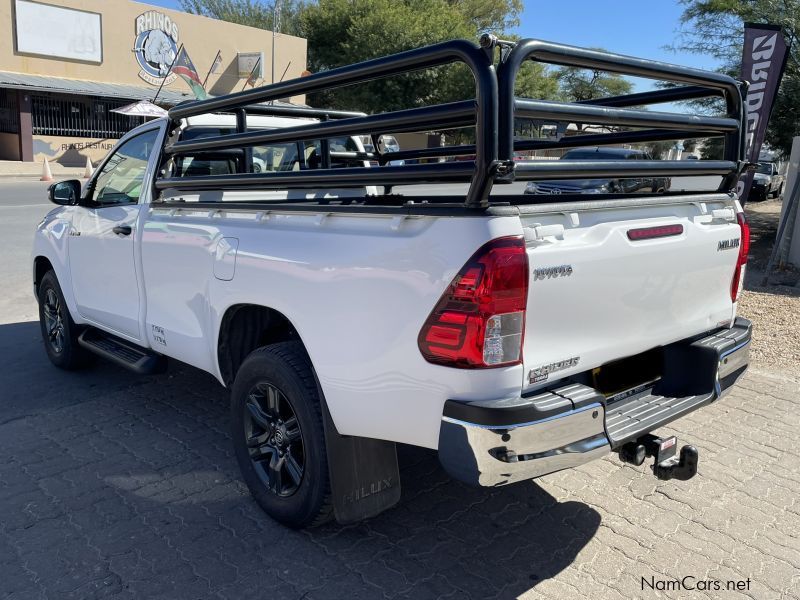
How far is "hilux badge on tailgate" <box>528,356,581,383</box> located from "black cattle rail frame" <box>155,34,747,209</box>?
65cm

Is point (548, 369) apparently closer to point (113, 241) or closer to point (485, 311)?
point (485, 311)

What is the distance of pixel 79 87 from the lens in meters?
27.6

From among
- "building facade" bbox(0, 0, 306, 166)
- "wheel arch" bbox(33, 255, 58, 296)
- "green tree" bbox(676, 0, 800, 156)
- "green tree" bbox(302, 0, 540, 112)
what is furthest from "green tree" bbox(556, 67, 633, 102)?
"wheel arch" bbox(33, 255, 58, 296)

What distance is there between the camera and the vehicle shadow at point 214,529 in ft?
9.87

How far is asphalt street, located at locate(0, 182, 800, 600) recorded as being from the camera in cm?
302

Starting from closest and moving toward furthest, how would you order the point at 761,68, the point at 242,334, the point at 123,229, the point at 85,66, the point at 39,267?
the point at 242,334, the point at 123,229, the point at 39,267, the point at 761,68, the point at 85,66

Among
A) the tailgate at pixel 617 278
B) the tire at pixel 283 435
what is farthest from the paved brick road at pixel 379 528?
the tailgate at pixel 617 278

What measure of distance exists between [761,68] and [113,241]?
946 cm

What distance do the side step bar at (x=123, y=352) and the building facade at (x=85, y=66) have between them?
2312 centimetres

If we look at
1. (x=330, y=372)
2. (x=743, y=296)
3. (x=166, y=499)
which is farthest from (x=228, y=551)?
(x=743, y=296)

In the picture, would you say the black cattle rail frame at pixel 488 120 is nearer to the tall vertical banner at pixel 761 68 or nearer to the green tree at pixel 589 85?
the tall vertical banner at pixel 761 68

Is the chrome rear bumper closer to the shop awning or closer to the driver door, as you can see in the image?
the driver door

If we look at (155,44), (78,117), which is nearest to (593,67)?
(78,117)

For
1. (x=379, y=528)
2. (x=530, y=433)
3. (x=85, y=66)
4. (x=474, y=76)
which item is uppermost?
(x=85, y=66)
